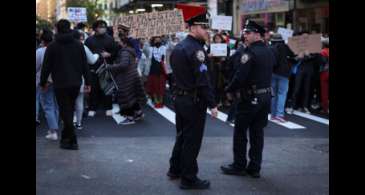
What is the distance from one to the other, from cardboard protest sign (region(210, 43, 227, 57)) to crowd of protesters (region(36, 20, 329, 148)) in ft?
0.86

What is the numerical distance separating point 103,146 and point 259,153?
2.93 metres

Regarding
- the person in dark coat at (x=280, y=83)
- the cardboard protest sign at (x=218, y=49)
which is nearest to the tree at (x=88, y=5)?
the cardboard protest sign at (x=218, y=49)

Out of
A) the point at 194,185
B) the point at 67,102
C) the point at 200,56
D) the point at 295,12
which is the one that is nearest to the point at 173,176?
the point at 194,185

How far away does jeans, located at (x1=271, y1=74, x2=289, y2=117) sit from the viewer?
40.5 feet

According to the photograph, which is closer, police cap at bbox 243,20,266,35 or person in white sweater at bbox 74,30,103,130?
police cap at bbox 243,20,266,35

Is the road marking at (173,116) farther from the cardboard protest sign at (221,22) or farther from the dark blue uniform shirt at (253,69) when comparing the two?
the dark blue uniform shirt at (253,69)

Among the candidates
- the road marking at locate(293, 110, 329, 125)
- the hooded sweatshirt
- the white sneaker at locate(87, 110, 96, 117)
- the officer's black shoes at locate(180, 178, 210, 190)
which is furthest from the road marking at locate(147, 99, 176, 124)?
the officer's black shoes at locate(180, 178, 210, 190)

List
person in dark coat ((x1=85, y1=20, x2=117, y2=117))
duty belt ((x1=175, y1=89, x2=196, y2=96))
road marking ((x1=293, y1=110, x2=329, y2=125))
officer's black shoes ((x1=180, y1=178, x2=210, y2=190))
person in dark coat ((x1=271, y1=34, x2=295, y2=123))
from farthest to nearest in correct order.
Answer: road marking ((x1=293, y1=110, x2=329, y2=125)) → person in dark coat ((x1=85, y1=20, x2=117, y2=117)) → person in dark coat ((x1=271, y1=34, x2=295, y2=123)) → officer's black shoes ((x1=180, y1=178, x2=210, y2=190)) → duty belt ((x1=175, y1=89, x2=196, y2=96))

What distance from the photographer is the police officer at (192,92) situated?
21.9 feet

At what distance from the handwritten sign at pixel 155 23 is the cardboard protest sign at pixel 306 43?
3.70 metres

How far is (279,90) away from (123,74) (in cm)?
307

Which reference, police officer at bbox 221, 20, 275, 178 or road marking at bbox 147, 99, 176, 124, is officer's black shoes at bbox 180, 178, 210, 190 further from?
road marking at bbox 147, 99, 176, 124
